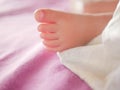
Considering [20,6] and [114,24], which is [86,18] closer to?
[114,24]

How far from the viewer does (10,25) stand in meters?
0.82

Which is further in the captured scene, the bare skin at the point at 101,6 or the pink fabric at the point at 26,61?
the bare skin at the point at 101,6

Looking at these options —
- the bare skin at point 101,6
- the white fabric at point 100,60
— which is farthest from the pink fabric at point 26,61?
the bare skin at point 101,6

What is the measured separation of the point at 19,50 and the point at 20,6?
275mm

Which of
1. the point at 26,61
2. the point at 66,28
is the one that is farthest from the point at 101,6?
the point at 26,61

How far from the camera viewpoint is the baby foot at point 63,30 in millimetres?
677

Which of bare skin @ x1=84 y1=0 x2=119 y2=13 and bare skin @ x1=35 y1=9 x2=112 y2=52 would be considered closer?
bare skin @ x1=35 y1=9 x2=112 y2=52

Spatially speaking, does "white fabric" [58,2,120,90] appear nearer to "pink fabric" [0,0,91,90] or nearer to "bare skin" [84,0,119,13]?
"pink fabric" [0,0,91,90]

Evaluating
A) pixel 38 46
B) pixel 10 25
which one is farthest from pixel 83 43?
pixel 10 25

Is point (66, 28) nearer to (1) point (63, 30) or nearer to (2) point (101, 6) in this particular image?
(1) point (63, 30)

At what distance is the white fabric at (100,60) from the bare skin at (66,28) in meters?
0.05

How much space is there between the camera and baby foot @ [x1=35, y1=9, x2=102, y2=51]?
2.22ft

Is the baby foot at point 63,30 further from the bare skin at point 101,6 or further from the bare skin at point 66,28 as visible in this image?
the bare skin at point 101,6

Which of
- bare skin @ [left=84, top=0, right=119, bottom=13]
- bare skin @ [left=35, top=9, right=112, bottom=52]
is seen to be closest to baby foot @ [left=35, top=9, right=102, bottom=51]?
bare skin @ [left=35, top=9, right=112, bottom=52]
